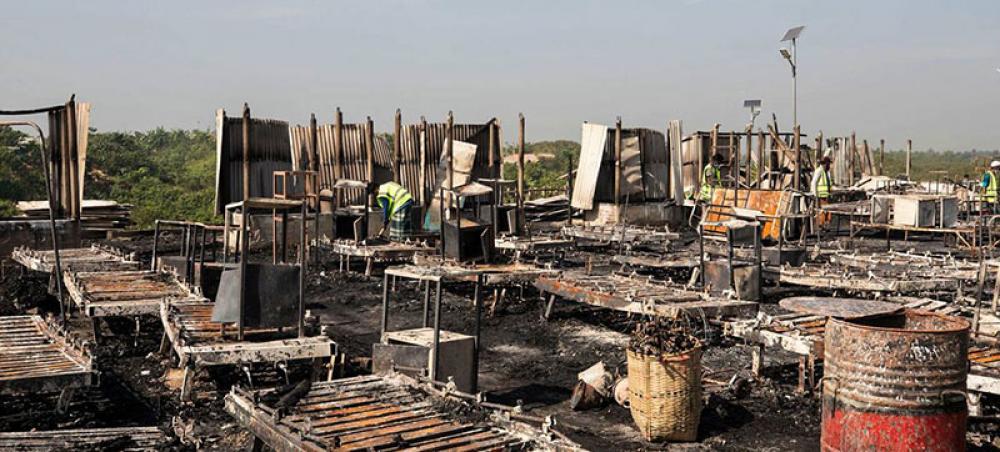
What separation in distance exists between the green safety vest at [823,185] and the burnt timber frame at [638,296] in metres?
10.0

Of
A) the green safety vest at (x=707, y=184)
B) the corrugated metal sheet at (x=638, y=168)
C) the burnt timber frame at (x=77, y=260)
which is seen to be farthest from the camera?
the corrugated metal sheet at (x=638, y=168)

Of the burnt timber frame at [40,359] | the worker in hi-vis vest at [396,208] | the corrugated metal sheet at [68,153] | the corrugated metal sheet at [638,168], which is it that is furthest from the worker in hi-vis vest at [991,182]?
the burnt timber frame at [40,359]

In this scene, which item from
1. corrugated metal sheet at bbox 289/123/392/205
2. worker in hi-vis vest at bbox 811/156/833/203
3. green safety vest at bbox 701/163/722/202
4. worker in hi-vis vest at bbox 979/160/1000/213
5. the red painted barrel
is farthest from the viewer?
corrugated metal sheet at bbox 289/123/392/205

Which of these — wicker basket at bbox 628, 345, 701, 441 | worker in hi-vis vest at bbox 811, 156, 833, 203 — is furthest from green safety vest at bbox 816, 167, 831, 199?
wicker basket at bbox 628, 345, 701, 441

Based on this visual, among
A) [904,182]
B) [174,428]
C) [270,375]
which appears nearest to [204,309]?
[270,375]

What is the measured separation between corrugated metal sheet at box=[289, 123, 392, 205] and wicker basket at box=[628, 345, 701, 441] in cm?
1716

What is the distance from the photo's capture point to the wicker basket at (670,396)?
816cm

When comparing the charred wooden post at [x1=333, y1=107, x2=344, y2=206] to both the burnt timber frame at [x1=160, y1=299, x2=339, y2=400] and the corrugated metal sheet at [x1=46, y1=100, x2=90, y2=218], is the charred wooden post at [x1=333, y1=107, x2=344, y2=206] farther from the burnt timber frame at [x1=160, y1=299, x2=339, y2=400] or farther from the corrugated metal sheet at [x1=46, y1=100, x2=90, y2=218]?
the burnt timber frame at [x1=160, y1=299, x2=339, y2=400]

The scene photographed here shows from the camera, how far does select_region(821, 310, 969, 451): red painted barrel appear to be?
6.57m

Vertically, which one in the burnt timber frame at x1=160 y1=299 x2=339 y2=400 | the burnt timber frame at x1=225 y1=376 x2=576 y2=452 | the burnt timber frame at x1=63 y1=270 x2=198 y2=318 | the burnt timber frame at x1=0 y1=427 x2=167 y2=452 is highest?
the burnt timber frame at x1=63 y1=270 x2=198 y2=318

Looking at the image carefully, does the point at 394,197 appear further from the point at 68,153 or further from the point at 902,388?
the point at 902,388

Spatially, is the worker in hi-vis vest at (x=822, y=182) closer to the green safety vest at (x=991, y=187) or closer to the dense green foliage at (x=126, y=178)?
the green safety vest at (x=991, y=187)

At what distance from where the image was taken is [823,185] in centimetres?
2348

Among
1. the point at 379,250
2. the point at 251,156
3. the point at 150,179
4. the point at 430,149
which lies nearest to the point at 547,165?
the point at 150,179
